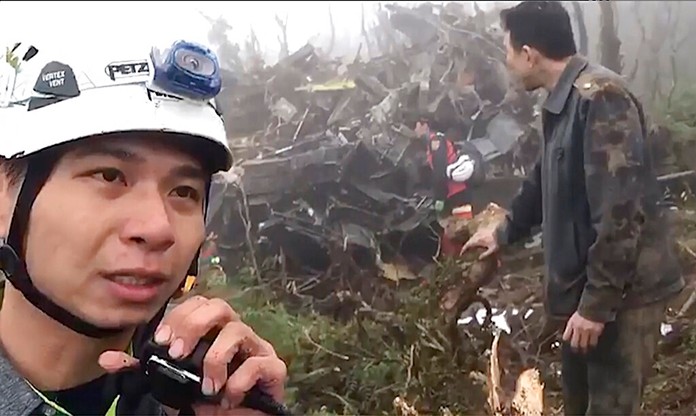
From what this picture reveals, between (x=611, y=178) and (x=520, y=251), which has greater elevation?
(x=611, y=178)

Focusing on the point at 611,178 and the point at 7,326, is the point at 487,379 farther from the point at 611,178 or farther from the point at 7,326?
the point at 7,326

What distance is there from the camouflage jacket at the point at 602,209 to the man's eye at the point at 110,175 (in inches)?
21.2

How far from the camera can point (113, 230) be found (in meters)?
0.97

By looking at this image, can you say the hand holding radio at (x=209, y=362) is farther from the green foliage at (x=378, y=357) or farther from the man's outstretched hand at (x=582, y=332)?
the man's outstretched hand at (x=582, y=332)

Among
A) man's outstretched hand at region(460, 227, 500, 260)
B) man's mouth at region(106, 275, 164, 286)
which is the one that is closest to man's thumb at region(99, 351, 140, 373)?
man's mouth at region(106, 275, 164, 286)

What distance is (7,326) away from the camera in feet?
3.52

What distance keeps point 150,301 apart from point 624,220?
587 mm

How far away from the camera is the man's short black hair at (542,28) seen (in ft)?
3.54

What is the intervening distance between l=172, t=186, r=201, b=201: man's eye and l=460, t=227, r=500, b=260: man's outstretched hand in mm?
364

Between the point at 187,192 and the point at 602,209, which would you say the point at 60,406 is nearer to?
the point at 187,192

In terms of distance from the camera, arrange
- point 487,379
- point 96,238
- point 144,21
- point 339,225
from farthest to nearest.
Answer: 1. point 144,21
2. point 339,225
3. point 487,379
4. point 96,238

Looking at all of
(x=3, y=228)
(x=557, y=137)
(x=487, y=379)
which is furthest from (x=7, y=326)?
(x=557, y=137)

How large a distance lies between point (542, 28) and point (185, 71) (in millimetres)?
476

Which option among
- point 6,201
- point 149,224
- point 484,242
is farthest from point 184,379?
point 484,242
